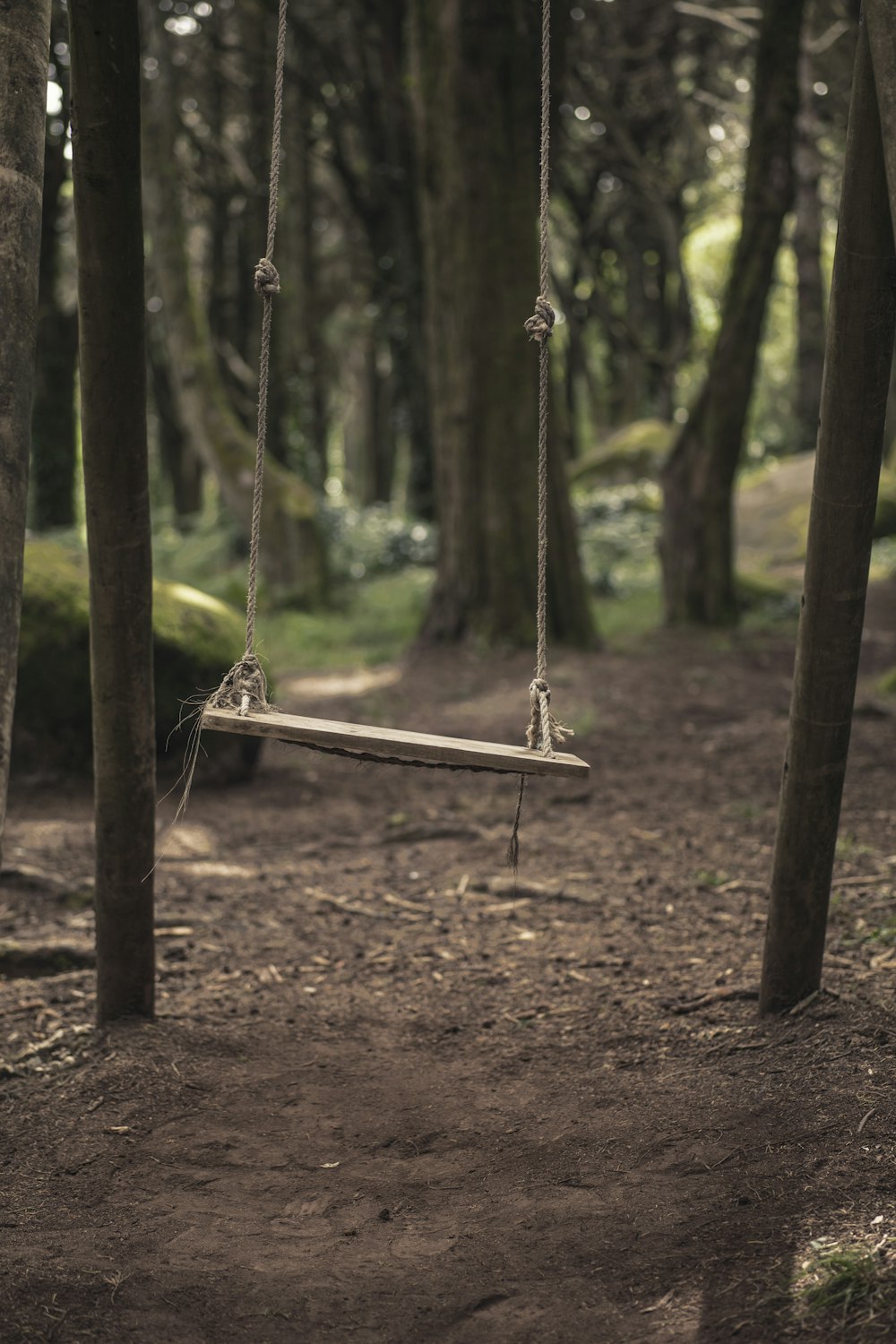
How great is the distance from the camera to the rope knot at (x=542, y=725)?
329cm

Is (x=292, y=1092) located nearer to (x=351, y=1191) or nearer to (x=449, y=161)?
(x=351, y=1191)

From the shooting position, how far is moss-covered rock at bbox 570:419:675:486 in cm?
2083

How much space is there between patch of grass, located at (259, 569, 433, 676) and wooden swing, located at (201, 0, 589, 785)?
7210 millimetres

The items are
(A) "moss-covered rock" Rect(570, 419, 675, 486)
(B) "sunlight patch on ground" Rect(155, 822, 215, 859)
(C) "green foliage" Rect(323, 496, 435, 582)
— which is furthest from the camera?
(A) "moss-covered rock" Rect(570, 419, 675, 486)

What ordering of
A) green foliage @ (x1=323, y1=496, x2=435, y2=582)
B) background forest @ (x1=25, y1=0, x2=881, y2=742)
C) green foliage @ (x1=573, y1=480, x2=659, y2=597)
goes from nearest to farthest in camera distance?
background forest @ (x1=25, y1=0, x2=881, y2=742)
green foliage @ (x1=573, y1=480, x2=659, y2=597)
green foliage @ (x1=323, y1=496, x2=435, y2=582)

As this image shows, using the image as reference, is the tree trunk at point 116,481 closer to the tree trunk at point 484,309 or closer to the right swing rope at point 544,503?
the right swing rope at point 544,503

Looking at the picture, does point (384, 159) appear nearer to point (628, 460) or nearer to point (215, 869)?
point (628, 460)

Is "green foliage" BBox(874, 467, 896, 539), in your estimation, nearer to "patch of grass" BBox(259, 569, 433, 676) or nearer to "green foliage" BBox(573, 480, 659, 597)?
"green foliage" BBox(573, 480, 659, 597)

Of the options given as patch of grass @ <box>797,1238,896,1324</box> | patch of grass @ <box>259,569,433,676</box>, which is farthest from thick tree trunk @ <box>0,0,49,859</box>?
patch of grass @ <box>259,569,433,676</box>

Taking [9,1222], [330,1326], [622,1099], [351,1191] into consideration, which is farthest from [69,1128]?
[622,1099]

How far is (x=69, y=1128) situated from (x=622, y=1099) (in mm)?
1547

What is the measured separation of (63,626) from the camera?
6.69 m

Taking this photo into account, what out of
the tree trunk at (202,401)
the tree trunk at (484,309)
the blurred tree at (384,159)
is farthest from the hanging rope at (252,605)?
the blurred tree at (384,159)

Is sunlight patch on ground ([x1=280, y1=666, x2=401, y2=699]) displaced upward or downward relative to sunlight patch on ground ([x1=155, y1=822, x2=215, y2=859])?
upward
